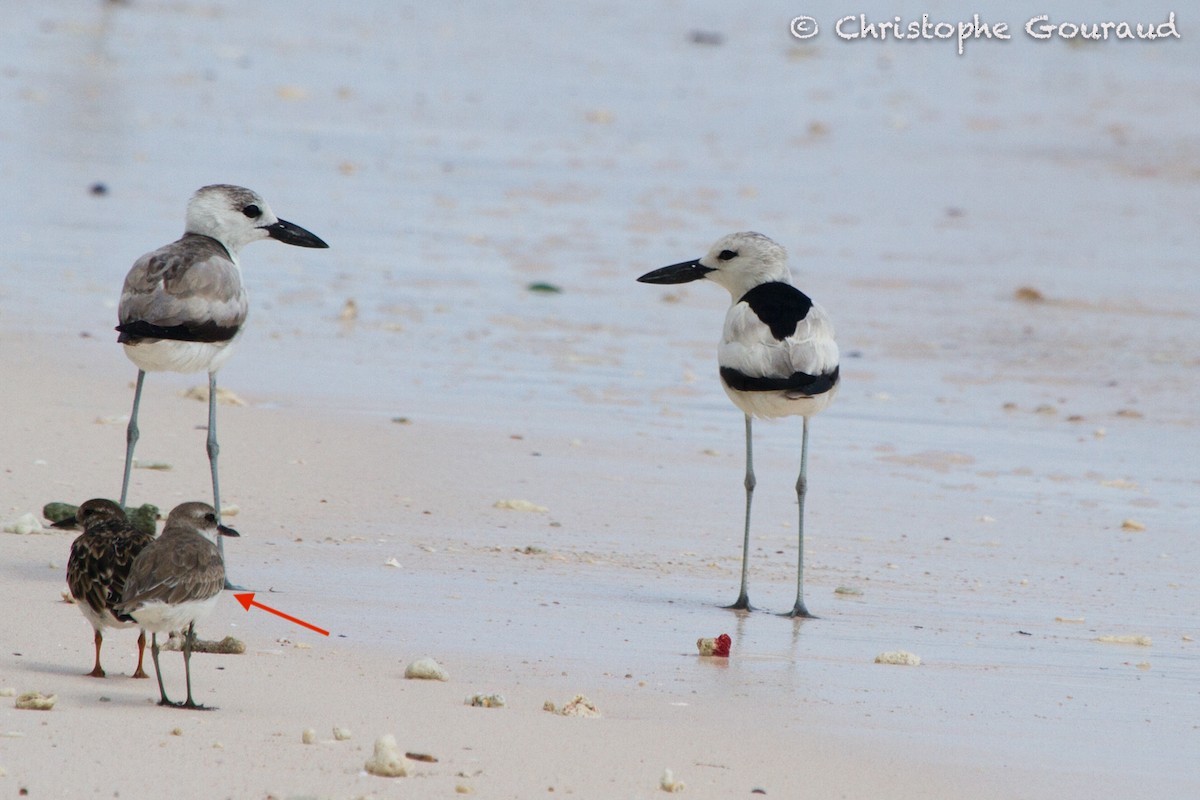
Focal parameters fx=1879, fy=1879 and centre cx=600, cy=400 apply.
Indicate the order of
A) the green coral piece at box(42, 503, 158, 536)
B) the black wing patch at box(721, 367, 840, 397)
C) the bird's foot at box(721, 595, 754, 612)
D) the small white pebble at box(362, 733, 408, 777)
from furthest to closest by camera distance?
the black wing patch at box(721, 367, 840, 397), the bird's foot at box(721, 595, 754, 612), the green coral piece at box(42, 503, 158, 536), the small white pebble at box(362, 733, 408, 777)

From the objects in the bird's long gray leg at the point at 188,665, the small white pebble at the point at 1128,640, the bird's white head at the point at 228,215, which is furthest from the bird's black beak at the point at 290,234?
the small white pebble at the point at 1128,640

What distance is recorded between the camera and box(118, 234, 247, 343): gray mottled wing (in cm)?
638

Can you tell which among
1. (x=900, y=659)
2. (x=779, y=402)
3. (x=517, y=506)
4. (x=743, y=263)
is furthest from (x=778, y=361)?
(x=517, y=506)

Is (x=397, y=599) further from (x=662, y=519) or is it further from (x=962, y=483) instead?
(x=962, y=483)

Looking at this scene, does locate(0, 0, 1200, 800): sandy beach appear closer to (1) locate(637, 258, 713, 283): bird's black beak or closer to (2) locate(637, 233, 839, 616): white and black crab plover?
(2) locate(637, 233, 839, 616): white and black crab plover

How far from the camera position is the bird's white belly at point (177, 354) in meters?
6.44

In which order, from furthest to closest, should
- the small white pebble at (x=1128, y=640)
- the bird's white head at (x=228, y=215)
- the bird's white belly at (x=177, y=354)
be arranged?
the bird's white head at (x=228, y=215)
the bird's white belly at (x=177, y=354)
the small white pebble at (x=1128, y=640)

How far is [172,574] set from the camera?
4.66 meters

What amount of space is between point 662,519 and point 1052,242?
33.9ft

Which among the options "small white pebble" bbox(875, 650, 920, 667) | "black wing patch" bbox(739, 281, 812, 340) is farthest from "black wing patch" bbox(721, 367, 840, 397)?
"small white pebble" bbox(875, 650, 920, 667)

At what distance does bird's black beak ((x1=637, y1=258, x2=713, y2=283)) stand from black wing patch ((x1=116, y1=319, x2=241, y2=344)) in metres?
1.92

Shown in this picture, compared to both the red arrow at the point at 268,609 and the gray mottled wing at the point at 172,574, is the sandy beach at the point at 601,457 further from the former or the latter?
the gray mottled wing at the point at 172,574

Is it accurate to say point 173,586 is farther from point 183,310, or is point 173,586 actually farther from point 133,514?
point 183,310

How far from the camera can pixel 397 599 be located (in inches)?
245
